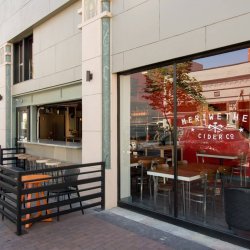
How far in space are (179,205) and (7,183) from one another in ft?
10.3

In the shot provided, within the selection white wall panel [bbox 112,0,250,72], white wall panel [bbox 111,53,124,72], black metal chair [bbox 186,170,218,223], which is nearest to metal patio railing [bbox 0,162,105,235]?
black metal chair [bbox 186,170,218,223]

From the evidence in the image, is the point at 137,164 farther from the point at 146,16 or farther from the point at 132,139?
the point at 146,16

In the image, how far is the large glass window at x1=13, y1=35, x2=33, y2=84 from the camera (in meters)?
10.7

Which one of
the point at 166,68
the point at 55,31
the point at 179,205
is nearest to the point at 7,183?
the point at 179,205

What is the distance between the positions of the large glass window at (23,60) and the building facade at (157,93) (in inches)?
60.4

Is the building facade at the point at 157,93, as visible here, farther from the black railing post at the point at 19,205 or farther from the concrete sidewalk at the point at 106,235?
the black railing post at the point at 19,205

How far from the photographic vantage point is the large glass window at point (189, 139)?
5480 millimetres

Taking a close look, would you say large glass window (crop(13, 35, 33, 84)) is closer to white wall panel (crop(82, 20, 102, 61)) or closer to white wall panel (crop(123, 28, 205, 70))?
white wall panel (crop(82, 20, 102, 61))

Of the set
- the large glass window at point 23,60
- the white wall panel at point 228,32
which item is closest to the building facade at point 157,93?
the white wall panel at point 228,32

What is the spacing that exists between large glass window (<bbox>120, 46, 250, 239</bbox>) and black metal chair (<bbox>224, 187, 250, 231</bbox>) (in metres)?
0.01

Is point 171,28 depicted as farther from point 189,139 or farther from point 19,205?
point 19,205

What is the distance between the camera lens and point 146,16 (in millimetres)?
5613

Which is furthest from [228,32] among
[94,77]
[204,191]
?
[94,77]

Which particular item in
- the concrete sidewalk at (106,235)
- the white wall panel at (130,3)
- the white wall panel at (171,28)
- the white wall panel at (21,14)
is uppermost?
the white wall panel at (21,14)
